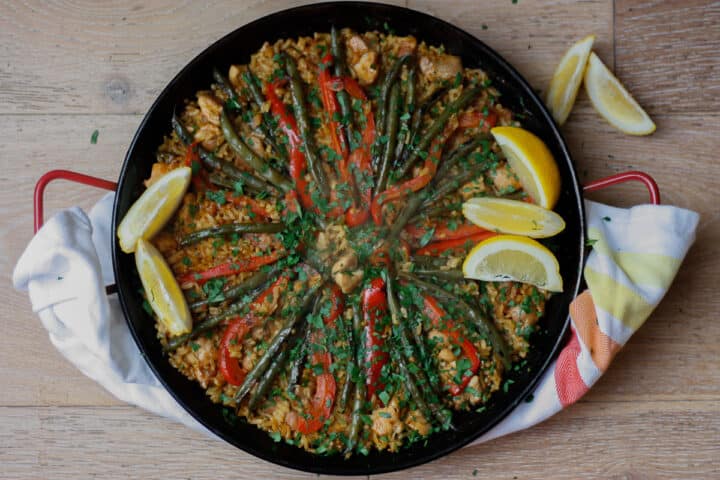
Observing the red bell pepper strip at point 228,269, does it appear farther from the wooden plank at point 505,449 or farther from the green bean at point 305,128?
the wooden plank at point 505,449

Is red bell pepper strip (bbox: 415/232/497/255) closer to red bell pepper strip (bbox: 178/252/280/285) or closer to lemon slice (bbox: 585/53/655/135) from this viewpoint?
red bell pepper strip (bbox: 178/252/280/285)

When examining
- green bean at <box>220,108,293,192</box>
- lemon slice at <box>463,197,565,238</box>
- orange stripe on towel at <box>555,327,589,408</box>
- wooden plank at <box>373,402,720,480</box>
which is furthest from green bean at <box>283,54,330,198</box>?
wooden plank at <box>373,402,720,480</box>

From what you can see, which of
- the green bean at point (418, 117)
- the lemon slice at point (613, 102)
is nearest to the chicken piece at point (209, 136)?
the green bean at point (418, 117)

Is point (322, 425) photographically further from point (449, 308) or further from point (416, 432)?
point (449, 308)

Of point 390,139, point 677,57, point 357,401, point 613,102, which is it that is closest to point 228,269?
point 357,401

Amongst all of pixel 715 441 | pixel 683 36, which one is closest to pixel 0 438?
pixel 715 441

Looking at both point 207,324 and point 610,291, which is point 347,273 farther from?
point 610,291
